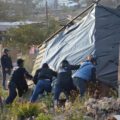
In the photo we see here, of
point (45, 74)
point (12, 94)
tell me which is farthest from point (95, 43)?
point (12, 94)

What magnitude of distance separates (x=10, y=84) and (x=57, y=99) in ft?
6.03

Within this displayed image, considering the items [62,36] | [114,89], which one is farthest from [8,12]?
[114,89]

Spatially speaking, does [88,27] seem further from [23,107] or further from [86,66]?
Answer: [23,107]

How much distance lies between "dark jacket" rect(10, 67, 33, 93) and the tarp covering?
5.75 feet

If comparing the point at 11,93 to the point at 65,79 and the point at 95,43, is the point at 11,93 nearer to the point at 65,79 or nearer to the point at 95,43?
the point at 65,79

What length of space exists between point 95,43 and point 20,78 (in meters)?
2.61

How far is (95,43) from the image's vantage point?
48.6 ft

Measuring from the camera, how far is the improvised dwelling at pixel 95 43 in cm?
1431

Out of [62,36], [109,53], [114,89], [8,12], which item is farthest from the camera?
[8,12]

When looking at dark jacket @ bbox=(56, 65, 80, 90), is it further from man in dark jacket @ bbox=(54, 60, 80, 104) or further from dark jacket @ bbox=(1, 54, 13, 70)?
dark jacket @ bbox=(1, 54, 13, 70)

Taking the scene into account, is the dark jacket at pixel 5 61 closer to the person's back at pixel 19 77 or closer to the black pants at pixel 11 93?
the person's back at pixel 19 77

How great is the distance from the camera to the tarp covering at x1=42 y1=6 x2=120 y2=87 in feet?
47.0

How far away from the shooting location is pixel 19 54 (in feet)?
97.5

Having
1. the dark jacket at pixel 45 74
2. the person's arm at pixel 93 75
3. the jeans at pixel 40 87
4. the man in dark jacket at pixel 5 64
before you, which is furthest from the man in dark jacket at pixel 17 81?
the man in dark jacket at pixel 5 64
